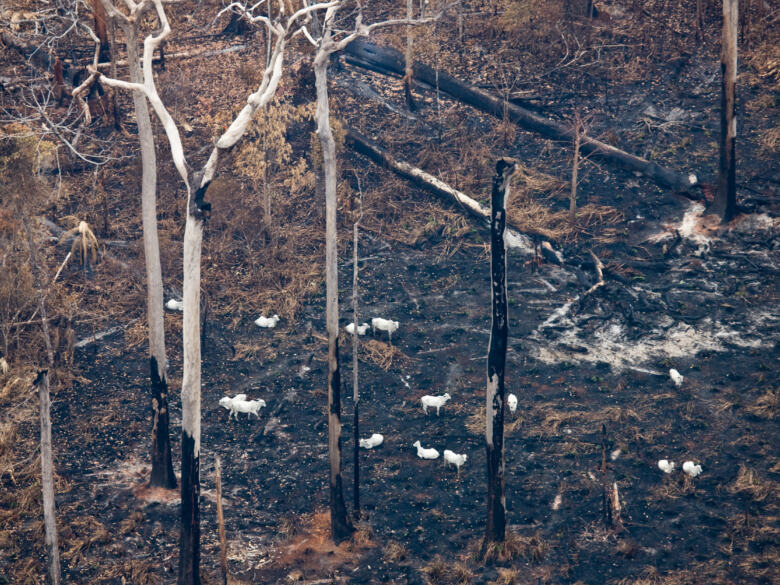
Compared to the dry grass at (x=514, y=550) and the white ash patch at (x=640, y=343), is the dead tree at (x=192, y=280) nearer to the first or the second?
the dry grass at (x=514, y=550)

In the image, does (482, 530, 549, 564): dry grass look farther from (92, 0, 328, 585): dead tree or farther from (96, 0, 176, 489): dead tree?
(96, 0, 176, 489): dead tree

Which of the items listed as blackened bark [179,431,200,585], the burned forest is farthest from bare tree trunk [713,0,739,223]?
blackened bark [179,431,200,585]

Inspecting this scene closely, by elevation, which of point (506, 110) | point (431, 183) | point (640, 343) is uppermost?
point (506, 110)

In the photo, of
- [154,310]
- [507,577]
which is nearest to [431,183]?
[154,310]

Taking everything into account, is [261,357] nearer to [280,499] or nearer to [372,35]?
[280,499]

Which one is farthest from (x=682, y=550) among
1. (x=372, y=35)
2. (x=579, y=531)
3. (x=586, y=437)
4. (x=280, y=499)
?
(x=372, y=35)

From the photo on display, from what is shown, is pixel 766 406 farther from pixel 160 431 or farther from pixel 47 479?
pixel 47 479
